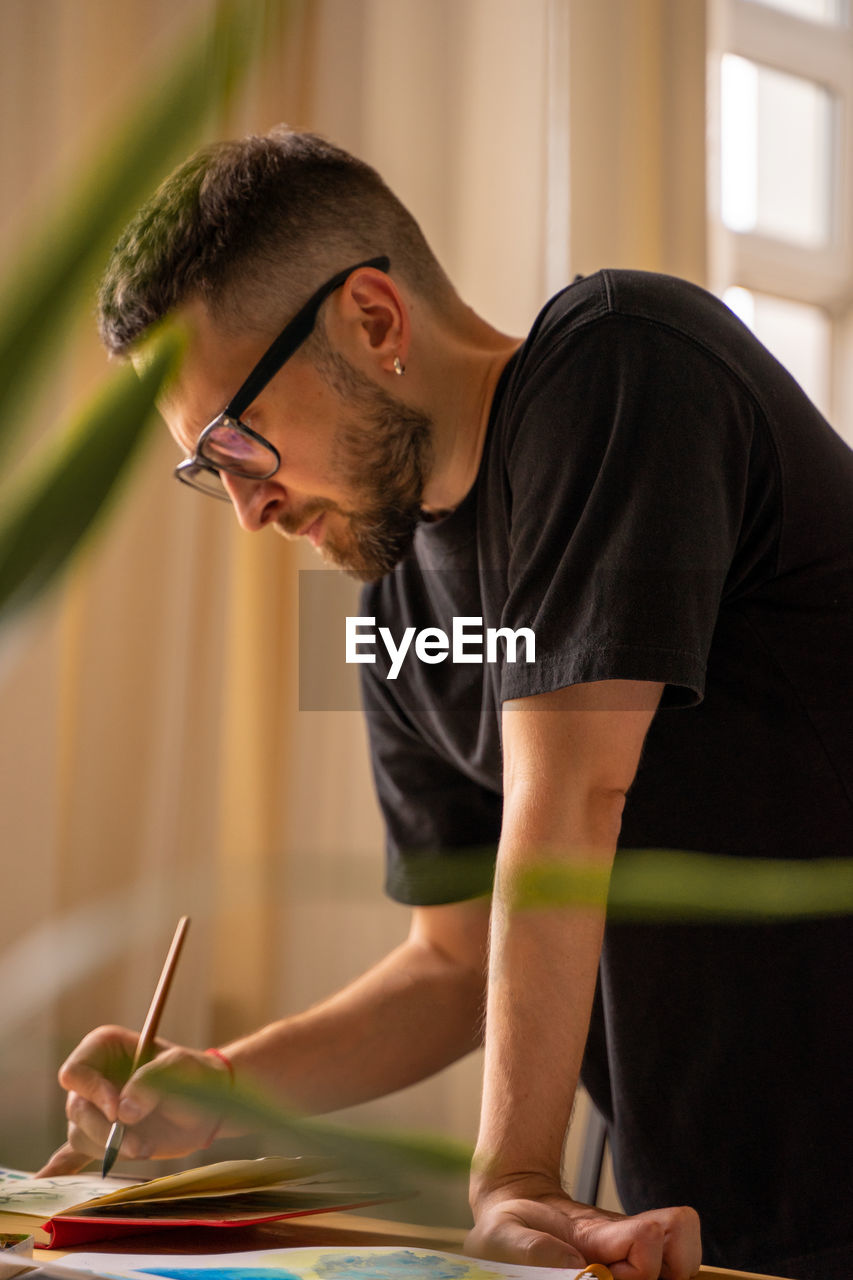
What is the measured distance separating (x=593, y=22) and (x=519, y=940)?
67.0 inches

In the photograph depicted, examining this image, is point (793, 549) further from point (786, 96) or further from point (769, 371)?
point (786, 96)

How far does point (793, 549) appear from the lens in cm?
85

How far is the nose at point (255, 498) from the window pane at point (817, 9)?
1.82 m

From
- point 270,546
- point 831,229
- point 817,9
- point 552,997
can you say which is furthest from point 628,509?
point 817,9

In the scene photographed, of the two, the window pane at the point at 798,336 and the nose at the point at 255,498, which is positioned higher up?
the window pane at the point at 798,336

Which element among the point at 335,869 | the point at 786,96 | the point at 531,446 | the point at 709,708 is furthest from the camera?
the point at 786,96

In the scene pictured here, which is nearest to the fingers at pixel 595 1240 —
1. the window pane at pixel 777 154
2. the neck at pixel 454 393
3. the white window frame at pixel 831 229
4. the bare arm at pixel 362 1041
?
the bare arm at pixel 362 1041

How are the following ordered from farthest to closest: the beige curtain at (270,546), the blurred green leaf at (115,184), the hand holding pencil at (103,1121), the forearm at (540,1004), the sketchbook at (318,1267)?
the beige curtain at (270,546) < the hand holding pencil at (103,1121) < the forearm at (540,1004) < the sketchbook at (318,1267) < the blurred green leaf at (115,184)

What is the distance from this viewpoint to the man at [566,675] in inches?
26.9

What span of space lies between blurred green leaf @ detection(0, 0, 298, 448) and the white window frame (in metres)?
2.13

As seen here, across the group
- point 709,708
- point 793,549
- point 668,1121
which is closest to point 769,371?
point 793,549

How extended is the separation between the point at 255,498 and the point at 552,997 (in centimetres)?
54

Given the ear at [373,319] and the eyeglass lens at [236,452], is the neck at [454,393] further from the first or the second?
the eyeglass lens at [236,452]

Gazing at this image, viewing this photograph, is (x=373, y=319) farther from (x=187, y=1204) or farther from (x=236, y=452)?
(x=187, y=1204)
